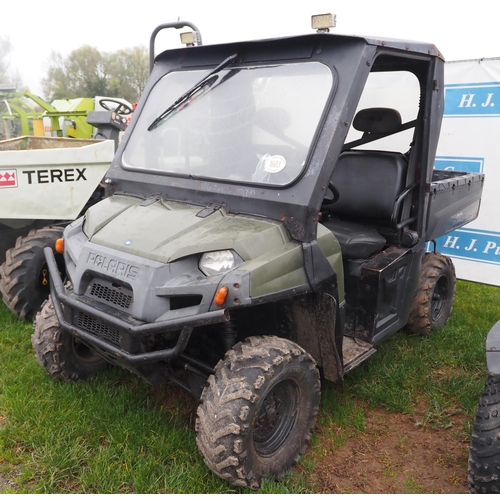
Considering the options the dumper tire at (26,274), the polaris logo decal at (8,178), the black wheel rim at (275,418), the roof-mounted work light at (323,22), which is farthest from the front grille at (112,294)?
the polaris logo decal at (8,178)

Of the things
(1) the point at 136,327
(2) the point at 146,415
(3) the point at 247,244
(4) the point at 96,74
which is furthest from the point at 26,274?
(4) the point at 96,74

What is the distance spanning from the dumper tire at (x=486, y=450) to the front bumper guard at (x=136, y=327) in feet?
4.20

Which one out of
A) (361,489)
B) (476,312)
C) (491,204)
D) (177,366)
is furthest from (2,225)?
(491,204)

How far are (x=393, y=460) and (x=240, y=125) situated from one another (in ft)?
6.84

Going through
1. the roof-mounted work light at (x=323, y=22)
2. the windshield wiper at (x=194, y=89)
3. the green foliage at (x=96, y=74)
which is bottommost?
the green foliage at (x=96, y=74)

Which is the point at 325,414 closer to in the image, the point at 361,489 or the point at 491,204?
the point at 361,489

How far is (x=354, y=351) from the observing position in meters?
3.31

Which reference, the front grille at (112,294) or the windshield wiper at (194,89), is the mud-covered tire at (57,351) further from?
the windshield wiper at (194,89)

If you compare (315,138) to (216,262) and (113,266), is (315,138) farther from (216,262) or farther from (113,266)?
(113,266)

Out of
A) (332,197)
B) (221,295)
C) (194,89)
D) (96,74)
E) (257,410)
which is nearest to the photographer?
(221,295)

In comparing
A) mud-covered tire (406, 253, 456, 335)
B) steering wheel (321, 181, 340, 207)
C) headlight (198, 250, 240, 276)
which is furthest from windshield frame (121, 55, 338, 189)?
mud-covered tire (406, 253, 456, 335)

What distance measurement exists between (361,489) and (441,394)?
1.16 metres

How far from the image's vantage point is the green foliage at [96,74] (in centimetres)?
3106

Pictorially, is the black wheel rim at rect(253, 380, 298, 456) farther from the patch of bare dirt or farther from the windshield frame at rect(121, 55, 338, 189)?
the windshield frame at rect(121, 55, 338, 189)
